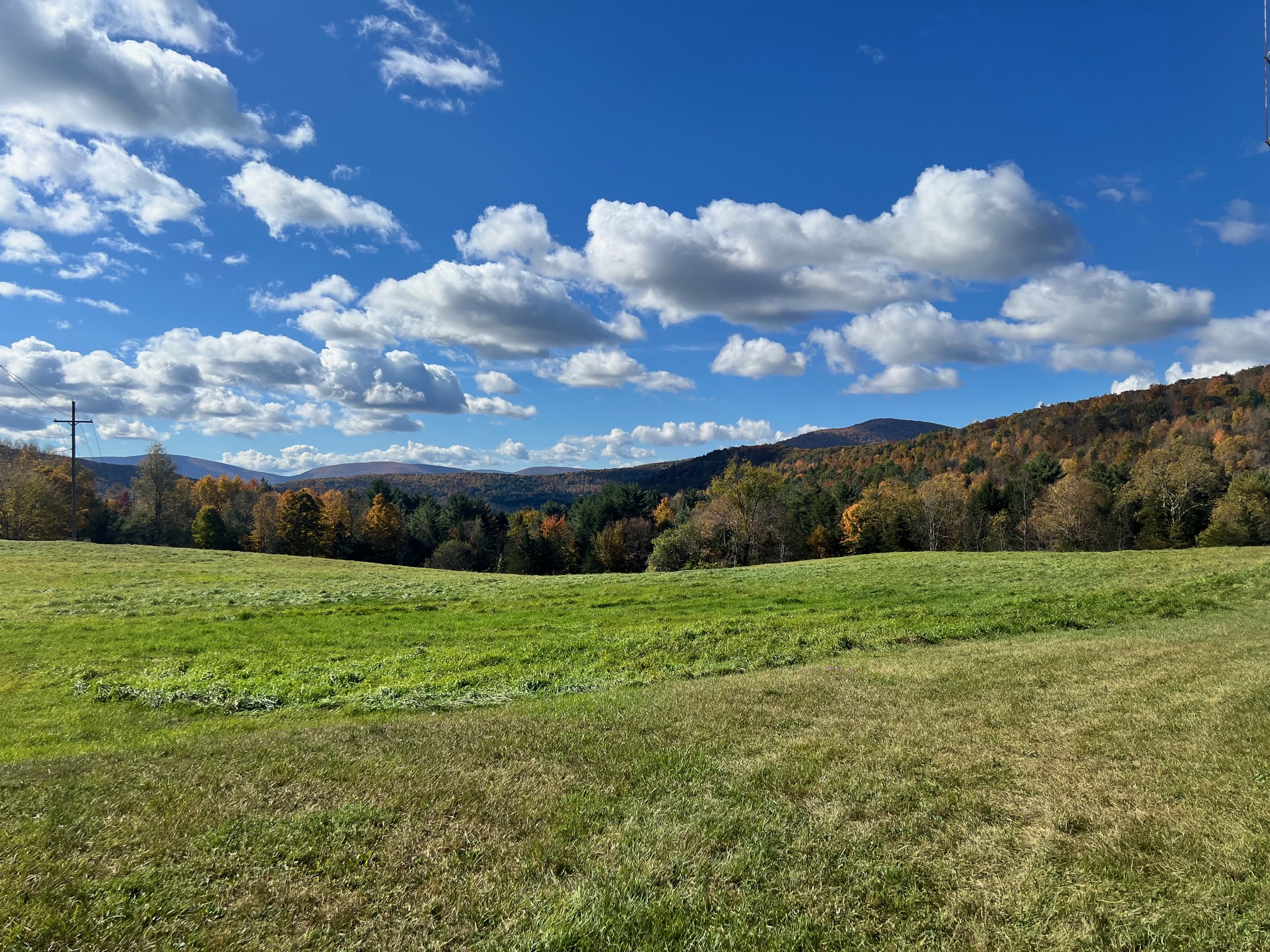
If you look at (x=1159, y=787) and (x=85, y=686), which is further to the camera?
(x=85, y=686)

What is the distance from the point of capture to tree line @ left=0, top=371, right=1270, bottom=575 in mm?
72312

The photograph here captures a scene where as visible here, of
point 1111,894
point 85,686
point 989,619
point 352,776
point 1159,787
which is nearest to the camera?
point 1111,894

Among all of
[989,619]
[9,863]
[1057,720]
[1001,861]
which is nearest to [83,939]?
[9,863]

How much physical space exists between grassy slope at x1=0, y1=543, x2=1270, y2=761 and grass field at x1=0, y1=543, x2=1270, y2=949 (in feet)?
0.61

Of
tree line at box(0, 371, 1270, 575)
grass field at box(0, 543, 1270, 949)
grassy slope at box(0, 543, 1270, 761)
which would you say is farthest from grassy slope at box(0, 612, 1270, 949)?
tree line at box(0, 371, 1270, 575)

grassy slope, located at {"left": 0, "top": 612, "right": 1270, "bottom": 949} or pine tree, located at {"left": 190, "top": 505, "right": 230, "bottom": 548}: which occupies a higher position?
grassy slope, located at {"left": 0, "top": 612, "right": 1270, "bottom": 949}

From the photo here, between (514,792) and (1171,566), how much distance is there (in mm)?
35421

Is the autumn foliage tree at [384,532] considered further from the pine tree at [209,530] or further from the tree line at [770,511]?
the pine tree at [209,530]

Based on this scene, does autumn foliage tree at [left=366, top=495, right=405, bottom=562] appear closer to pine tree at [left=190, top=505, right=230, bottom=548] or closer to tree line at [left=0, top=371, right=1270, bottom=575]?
tree line at [left=0, top=371, right=1270, bottom=575]

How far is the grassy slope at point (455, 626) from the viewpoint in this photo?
43.6ft

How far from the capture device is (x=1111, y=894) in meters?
4.94

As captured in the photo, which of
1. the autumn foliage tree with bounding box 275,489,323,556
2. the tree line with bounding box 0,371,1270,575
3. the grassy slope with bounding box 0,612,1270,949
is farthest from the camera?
the autumn foliage tree with bounding box 275,489,323,556

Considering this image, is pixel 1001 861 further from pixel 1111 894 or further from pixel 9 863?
pixel 9 863

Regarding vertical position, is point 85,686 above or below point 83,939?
→ below
